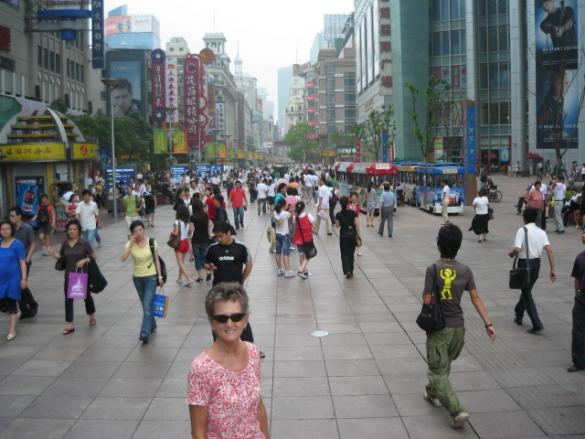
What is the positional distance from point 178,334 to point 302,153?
166 m

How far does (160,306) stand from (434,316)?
4158mm

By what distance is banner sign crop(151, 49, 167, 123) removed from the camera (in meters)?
84.0

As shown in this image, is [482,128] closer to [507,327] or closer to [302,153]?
[507,327]

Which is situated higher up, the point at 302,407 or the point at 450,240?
the point at 450,240

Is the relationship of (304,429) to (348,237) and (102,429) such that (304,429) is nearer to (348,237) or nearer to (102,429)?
(102,429)

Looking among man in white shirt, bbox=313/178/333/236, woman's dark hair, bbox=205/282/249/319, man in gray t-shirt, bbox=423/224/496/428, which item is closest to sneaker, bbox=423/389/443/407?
man in gray t-shirt, bbox=423/224/496/428

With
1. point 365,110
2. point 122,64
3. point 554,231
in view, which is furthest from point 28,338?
point 365,110

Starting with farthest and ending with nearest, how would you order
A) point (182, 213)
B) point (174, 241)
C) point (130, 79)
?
point (130, 79) < point (182, 213) < point (174, 241)

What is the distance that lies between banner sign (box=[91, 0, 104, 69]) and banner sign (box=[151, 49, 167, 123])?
37536mm

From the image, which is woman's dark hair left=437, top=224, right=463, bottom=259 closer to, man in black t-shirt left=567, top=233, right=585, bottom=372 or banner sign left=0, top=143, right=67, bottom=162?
man in black t-shirt left=567, top=233, right=585, bottom=372

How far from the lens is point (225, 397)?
3.47 meters

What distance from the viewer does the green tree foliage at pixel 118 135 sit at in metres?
43.1

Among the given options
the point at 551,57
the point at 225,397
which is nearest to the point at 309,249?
the point at 225,397

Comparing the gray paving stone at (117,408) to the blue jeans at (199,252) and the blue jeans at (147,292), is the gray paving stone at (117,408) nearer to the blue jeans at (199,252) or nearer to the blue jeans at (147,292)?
the blue jeans at (147,292)
